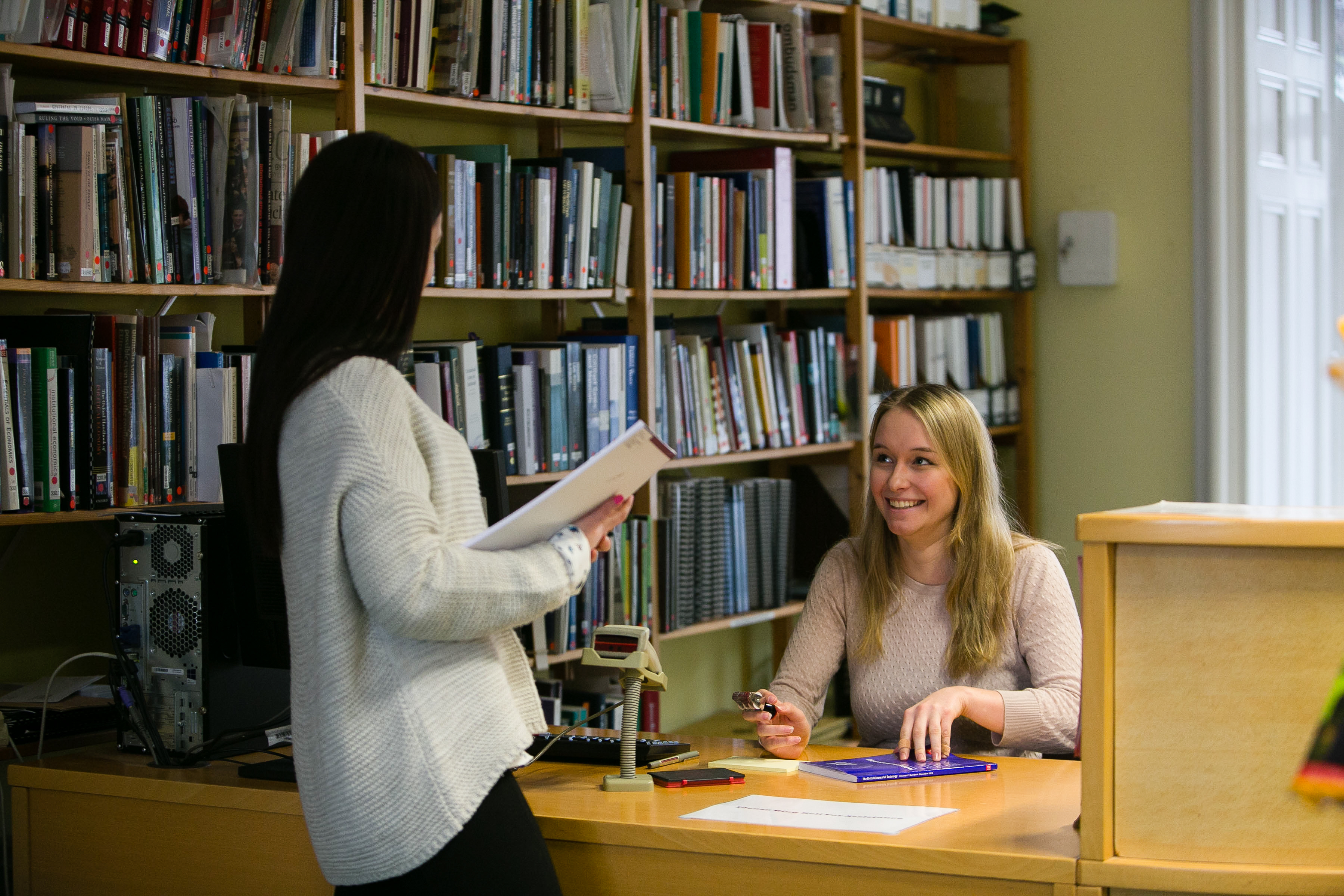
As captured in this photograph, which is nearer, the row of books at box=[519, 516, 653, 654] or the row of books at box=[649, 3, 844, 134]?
the row of books at box=[519, 516, 653, 654]

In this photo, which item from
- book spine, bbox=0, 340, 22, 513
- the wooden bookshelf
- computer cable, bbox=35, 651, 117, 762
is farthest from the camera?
the wooden bookshelf

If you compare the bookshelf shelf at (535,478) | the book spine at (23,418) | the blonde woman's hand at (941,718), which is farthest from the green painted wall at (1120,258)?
the book spine at (23,418)

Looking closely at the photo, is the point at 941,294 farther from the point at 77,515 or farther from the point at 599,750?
the point at 77,515

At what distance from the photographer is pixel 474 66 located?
2.95 metres

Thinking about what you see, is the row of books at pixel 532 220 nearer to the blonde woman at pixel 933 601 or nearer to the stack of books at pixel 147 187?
the stack of books at pixel 147 187

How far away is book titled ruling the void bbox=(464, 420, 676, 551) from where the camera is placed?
4.78 feet

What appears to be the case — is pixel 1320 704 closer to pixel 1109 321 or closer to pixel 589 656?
pixel 589 656

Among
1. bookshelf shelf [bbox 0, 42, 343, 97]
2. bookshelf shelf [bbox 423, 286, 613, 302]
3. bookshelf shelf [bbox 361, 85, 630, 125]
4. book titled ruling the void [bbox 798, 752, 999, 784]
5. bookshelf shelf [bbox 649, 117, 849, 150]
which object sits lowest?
book titled ruling the void [bbox 798, 752, 999, 784]

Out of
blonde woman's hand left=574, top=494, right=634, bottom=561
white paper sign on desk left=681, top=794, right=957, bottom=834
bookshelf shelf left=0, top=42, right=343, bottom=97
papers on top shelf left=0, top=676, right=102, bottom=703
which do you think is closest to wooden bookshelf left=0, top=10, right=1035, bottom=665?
bookshelf shelf left=0, top=42, right=343, bottom=97

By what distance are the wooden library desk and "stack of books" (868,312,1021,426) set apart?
6.95ft

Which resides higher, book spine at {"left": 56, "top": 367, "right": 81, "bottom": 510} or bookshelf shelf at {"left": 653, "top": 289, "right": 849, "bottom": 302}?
bookshelf shelf at {"left": 653, "top": 289, "right": 849, "bottom": 302}

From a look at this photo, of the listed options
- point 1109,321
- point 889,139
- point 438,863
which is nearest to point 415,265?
point 438,863

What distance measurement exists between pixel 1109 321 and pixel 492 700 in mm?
3432

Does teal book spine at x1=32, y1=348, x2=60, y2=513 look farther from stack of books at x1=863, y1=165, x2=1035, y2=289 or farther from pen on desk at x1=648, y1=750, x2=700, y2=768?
stack of books at x1=863, y1=165, x2=1035, y2=289
